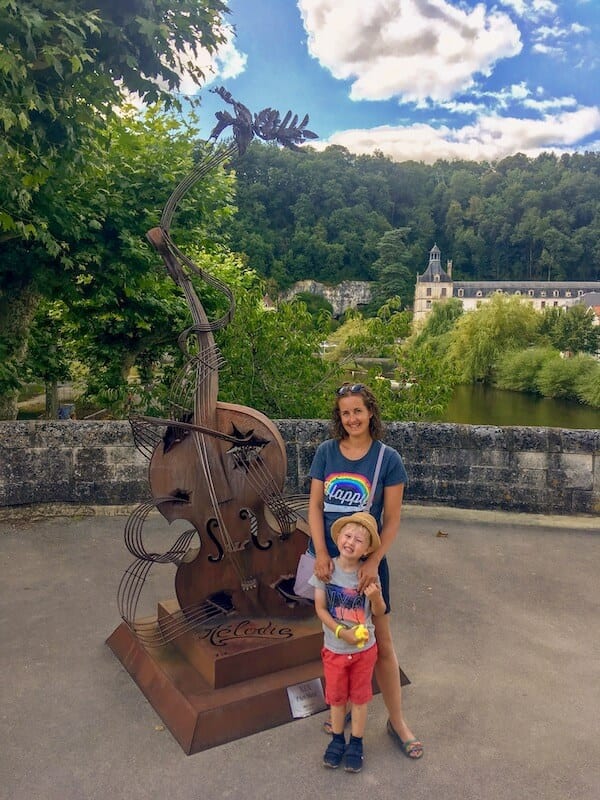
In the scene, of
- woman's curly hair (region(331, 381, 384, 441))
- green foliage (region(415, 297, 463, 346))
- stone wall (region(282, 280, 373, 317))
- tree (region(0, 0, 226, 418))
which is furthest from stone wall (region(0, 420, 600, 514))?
stone wall (region(282, 280, 373, 317))

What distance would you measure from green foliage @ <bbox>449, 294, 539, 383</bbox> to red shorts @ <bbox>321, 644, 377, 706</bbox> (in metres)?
36.0

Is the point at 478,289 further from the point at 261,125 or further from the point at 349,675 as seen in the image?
the point at 349,675

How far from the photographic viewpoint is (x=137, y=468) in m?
6.66

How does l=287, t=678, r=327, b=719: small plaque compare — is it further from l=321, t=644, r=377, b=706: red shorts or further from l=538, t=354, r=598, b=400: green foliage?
l=538, t=354, r=598, b=400: green foliage

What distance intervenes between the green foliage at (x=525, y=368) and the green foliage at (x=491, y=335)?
1.38 meters

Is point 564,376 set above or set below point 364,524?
above

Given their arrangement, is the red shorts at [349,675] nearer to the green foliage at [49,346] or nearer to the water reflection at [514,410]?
the green foliage at [49,346]

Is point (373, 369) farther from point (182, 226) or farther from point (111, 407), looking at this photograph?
point (111, 407)

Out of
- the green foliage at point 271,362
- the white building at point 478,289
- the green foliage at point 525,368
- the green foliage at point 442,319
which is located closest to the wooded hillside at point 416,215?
the white building at point 478,289

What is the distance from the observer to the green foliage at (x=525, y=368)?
36.2m

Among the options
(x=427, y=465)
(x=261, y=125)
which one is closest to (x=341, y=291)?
(x=427, y=465)

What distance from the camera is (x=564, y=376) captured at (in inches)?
1347

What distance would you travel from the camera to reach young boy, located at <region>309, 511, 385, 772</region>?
110 inches

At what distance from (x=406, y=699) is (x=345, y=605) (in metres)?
1.00
